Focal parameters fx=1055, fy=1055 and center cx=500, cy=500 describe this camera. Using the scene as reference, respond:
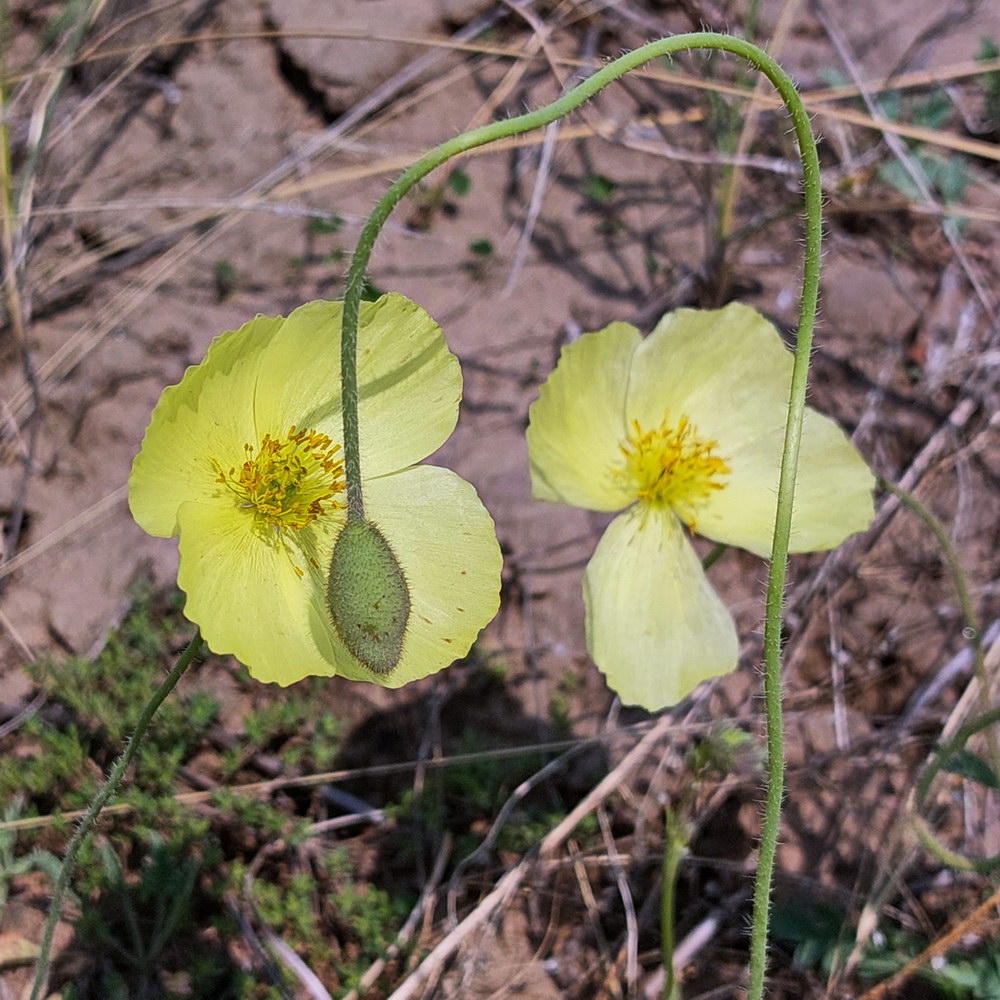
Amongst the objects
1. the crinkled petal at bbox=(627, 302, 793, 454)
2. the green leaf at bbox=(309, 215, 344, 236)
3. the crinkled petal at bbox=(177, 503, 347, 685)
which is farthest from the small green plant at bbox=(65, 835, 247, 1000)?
the green leaf at bbox=(309, 215, 344, 236)

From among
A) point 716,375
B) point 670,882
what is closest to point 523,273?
point 716,375

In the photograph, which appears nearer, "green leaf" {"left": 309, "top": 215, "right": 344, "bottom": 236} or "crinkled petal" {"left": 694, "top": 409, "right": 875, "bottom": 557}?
"crinkled petal" {"left": 694, "top": 409, "right": 875, "bottom": 557}

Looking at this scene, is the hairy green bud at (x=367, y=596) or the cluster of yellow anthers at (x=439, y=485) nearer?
the hairy green bud at (x=367, y=596)

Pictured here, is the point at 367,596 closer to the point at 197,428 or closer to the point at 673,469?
the point at 197,428

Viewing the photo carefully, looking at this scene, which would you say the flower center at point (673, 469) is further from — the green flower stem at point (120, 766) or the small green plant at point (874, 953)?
the green flower stem at point (120, 766)

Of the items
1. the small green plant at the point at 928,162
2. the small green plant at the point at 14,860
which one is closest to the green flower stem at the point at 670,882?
the small green plant at the point at 14,860

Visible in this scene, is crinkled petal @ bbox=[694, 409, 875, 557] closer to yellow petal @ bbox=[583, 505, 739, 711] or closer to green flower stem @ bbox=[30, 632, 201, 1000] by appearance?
yellow petal @ bbox=[583, 505, 739, 711]

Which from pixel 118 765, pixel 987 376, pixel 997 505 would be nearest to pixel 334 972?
pixel 118 765

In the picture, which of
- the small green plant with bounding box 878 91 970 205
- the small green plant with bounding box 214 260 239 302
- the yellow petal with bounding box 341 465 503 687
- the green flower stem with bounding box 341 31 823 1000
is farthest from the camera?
the small green plant with bounding box 878 91 970 205
